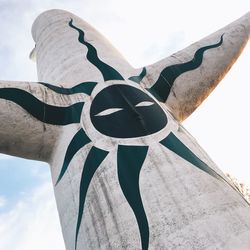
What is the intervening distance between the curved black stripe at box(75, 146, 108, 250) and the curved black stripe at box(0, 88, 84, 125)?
0.65m

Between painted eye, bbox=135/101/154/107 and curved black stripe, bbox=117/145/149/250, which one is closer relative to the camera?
curved black stripe, bbox=117/145/149/250

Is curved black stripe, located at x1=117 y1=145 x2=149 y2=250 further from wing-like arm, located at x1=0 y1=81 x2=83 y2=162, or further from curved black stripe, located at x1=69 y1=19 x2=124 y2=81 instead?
curved black stripe, located at x1=69 y1=19 x2=124 y2=81

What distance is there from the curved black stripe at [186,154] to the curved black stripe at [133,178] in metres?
0.27

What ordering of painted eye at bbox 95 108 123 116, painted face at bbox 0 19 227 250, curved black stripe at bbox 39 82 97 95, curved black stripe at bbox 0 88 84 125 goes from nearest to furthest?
painted face at bbox 0 19 227 250 → painted eye at bbox 95 108 123 116 → curved black stripe at bbox 0 88 84 125 → curved black stripe at bbox 39 82 97 95

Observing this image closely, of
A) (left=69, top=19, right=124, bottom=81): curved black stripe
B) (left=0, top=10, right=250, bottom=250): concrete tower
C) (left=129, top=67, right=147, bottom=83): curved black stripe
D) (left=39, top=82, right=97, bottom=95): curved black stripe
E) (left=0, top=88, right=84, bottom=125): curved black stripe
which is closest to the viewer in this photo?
(left=0, top=10, right=250, bottom=250): concrete tower

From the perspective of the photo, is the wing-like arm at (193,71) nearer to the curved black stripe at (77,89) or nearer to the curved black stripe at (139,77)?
the curved black stripe at (139,77)

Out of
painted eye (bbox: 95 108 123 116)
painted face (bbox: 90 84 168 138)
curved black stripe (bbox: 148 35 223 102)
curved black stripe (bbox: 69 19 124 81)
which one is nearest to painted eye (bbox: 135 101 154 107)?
painted face (bbox: 90 84 168 138)

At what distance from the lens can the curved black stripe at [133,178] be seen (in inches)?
132

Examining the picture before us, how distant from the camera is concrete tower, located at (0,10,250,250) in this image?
3.35 metres

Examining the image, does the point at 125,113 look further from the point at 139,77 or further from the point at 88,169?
the point at 139,77

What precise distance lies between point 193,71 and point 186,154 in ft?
5.96

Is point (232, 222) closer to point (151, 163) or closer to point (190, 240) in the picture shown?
point (190, 240)

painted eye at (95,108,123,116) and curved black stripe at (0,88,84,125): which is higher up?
painted eye at (95,108,123,116)

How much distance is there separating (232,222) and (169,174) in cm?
73
